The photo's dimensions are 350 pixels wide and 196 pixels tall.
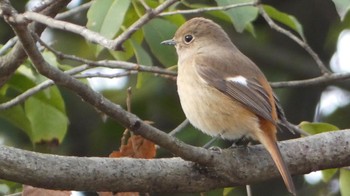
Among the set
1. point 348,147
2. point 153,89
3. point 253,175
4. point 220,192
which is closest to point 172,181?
point 253,175

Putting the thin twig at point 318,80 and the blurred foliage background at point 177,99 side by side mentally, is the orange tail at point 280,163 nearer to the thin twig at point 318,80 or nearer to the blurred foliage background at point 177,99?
the thin twig at point 318,80

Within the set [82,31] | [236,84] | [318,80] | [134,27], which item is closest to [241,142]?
[236,84]

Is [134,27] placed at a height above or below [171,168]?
above

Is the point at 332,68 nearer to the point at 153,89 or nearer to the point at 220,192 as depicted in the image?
the point at 153,89

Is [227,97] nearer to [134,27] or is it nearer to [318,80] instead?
[318,80]

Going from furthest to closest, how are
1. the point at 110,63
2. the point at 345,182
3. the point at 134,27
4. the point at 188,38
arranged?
1. the point at 188,38
2. the point at 345,182
3. the point at 110,63
4. the point at 134,27

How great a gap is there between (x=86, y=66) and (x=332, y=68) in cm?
407

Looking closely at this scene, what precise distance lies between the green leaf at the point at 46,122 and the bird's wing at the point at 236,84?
884 mm

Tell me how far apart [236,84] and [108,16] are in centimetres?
106

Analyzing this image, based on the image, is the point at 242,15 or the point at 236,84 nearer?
the point at 242,15

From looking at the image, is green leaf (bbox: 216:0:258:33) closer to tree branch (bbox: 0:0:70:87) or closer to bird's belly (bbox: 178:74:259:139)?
bird's belly (bbox: 178:74:259:139)

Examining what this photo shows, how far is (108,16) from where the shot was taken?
4.61 metres

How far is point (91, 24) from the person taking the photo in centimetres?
470

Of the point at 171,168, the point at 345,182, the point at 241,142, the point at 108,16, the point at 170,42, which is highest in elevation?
the point at 170,42
